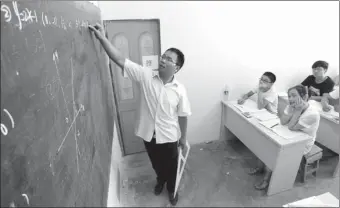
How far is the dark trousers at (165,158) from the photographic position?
1.82 meters

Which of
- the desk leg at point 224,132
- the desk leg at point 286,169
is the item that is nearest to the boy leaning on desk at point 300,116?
the desk leg at point 286,169

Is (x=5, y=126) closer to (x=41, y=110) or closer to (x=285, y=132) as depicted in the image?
(x=41, y=110)

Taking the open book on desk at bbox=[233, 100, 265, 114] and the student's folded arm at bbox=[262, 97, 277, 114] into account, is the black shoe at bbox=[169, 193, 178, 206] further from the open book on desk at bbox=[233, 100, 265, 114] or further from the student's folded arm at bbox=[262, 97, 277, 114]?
the student's folded arm at bbox=[262, 97, 277, 114]

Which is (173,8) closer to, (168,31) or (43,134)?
(168,31)

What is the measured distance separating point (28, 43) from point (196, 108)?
2587 millimetres

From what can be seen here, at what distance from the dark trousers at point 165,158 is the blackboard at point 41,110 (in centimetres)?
103

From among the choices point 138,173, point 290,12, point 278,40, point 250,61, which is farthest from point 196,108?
point 290,12

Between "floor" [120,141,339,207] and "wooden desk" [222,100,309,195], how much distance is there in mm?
172

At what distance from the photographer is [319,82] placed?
2.32 m

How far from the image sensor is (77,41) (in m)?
0.88

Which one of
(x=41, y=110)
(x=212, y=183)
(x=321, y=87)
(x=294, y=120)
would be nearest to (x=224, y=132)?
(x=212, y=183)

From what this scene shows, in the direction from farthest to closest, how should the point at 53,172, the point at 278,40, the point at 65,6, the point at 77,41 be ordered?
1. the point at 278,40
2. the point at 77,41
3. the point at 65,6
4. the point at 53,172

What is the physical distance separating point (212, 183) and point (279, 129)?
1.03 m

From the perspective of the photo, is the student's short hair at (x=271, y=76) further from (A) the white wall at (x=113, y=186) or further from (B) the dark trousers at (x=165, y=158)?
(A) the white wall at (x=113, y=186)
